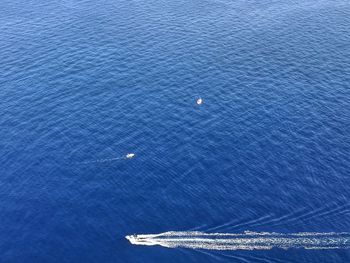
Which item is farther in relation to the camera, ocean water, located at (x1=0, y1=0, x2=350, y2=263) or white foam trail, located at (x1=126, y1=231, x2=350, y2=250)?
ocean water, located at (x1=0, y1=0, x2=350, y2=263)

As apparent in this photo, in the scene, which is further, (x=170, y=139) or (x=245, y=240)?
(x=170, y=139)

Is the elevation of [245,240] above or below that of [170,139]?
above

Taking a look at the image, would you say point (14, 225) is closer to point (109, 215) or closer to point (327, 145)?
point (109, 215)

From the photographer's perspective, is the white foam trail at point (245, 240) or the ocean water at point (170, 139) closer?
the white foam trail at point (245, 240)
